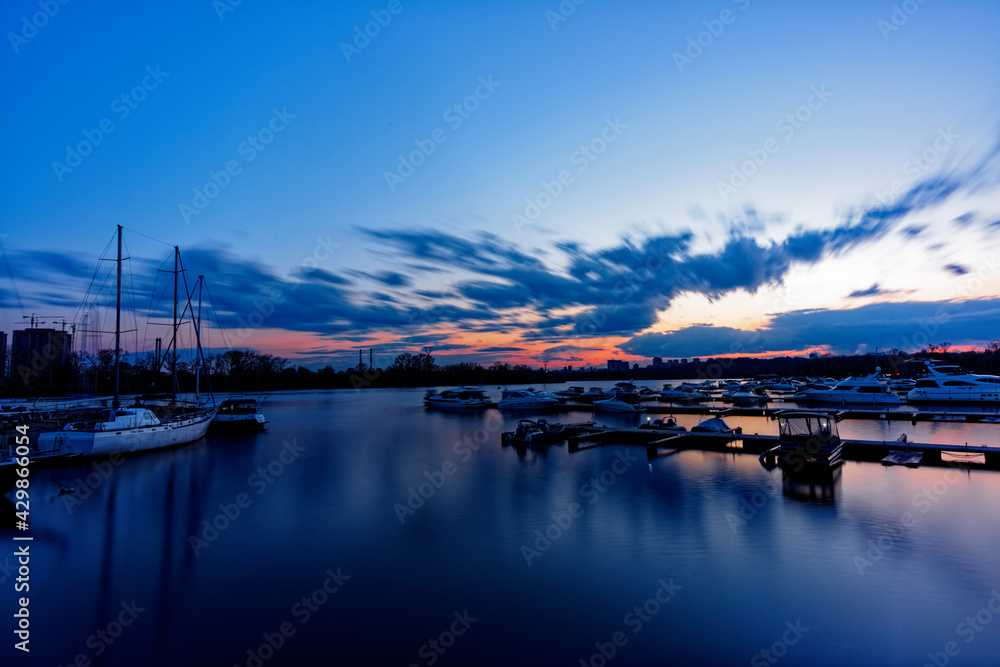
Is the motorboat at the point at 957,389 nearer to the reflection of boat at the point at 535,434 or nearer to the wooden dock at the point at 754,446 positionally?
the wooden dock at the point at 754,446

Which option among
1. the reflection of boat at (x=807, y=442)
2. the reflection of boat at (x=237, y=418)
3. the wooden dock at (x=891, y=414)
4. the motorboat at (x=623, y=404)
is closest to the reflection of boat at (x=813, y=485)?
the reflection of boat at (x=807, y=442)

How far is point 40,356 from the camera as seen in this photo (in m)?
51.6

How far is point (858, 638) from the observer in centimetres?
841

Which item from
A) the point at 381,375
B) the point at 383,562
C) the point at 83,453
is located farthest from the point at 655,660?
the point at 381,375

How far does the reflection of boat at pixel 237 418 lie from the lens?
40.4 metres

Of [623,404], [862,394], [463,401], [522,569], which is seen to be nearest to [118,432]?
[522,569]

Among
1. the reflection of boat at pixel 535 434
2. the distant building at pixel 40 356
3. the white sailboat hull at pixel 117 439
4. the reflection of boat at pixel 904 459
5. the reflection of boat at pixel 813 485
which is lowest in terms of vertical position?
the reflection of boat at pixel 813 485

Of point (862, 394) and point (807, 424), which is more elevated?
point (807, 424)

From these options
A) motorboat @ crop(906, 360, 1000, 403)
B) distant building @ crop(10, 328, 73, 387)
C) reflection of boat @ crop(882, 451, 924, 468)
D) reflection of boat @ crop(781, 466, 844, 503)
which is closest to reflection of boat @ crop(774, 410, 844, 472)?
reflection of boat @ crop(781, 466, 844, 503)

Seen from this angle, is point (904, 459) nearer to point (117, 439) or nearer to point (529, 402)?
point (117, 439)

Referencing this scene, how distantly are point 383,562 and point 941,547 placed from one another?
13.7 m

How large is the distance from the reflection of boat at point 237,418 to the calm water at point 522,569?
18.4 m

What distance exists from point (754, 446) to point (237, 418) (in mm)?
37102

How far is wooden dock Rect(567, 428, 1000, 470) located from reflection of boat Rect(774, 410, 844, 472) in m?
2.10
